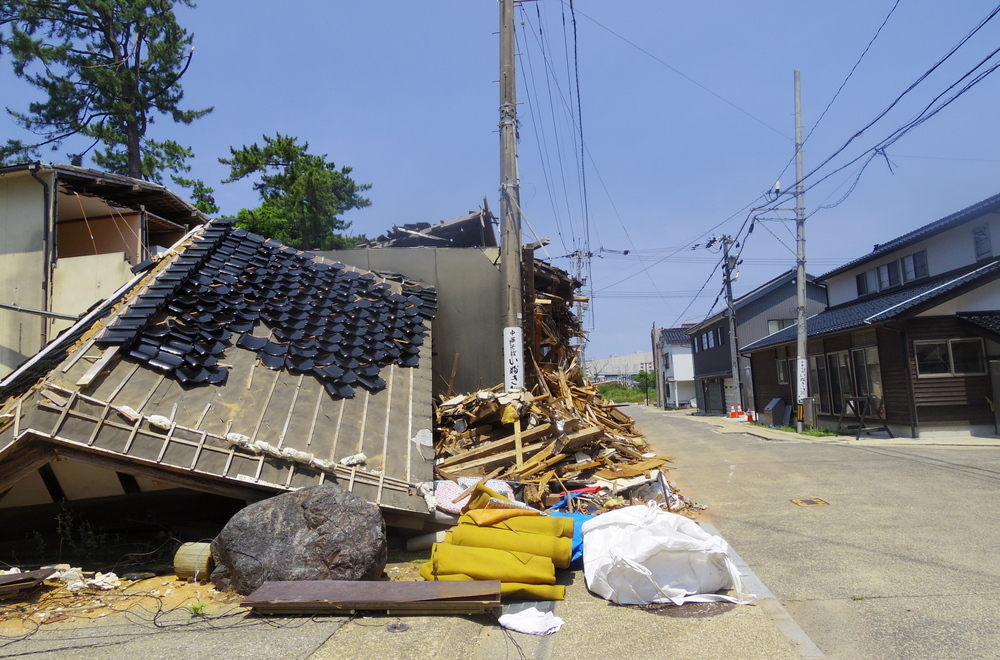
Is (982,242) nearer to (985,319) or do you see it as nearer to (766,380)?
(985,319)

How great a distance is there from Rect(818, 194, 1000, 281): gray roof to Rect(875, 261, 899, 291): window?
53 cm

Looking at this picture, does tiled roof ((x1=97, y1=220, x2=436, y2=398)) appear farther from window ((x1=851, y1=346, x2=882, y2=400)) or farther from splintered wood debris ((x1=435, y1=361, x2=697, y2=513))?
window ((x1=851, y1=346, x2=882, y2=400))

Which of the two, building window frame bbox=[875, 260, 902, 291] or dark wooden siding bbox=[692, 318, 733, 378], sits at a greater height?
building window frame bbox=[875, 260, 902, 291]

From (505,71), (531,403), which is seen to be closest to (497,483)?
(531,403)

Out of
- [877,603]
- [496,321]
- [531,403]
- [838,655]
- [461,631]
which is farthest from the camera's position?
[496,321]

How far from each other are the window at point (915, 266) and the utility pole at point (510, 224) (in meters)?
17.4

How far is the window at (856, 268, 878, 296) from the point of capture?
23.0m

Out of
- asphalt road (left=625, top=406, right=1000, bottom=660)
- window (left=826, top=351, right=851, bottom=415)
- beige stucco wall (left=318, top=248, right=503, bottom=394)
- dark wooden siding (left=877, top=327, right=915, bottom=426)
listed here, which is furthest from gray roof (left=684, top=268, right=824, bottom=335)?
beige stucco wall (left=318, top=248, right=503, bottom=394)

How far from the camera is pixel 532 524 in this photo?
19.2ft

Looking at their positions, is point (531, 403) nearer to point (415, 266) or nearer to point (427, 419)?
point (427, 419)

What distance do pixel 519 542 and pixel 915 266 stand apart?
2156 cm

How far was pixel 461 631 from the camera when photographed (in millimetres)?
4648

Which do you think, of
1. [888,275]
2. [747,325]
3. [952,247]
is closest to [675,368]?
[747,325]

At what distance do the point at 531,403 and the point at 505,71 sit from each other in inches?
254
